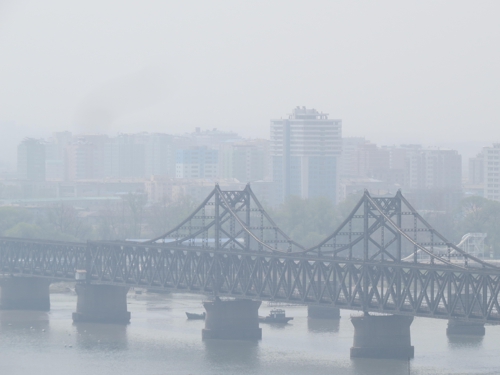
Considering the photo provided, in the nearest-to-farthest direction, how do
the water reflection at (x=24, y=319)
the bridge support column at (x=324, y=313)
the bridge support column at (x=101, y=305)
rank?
1. the water reflection at (x=24, y=319)
2. the bridge support column at (x=101, y=305)
3. the bridge support column at (x=324, y=313)

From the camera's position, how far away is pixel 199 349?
262ft

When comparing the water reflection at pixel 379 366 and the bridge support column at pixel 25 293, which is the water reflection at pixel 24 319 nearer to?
the bridge support column at pixel 25 293

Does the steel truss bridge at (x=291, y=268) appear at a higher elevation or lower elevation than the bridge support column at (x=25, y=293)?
higher

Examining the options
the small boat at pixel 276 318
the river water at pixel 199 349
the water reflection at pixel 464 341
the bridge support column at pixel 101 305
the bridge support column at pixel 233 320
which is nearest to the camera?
the river water at pixel 199 349

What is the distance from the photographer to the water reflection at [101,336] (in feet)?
269

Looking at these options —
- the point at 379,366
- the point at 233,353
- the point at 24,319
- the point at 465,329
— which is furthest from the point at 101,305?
the point at 379,366

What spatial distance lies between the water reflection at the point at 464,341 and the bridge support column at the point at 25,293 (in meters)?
28.3

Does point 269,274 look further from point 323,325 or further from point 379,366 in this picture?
point 323,325

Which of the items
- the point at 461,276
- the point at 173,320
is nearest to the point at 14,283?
the point at 173,320

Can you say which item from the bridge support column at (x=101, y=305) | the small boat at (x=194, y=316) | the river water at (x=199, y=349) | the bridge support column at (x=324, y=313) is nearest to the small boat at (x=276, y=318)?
the river water at (x=199, y=349)

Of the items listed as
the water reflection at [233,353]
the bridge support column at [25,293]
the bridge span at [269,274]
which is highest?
the bridge span at [269,274]

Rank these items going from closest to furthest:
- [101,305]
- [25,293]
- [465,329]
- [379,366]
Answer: [379,366] < [465,329] < [101,305] < [25,293]

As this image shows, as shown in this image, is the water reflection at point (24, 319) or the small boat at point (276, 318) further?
the small boat at point (276, 318)

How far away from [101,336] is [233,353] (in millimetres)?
10378
